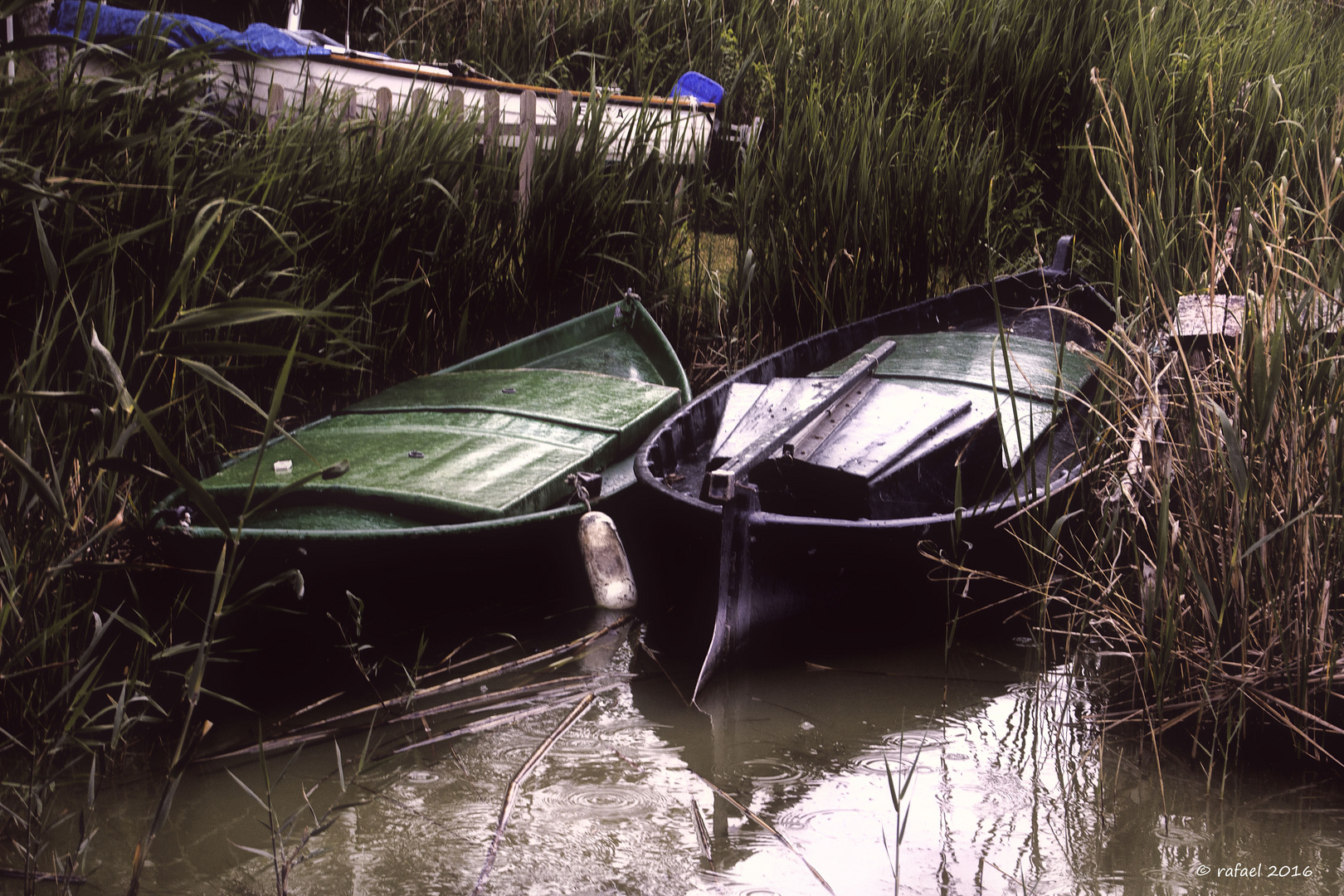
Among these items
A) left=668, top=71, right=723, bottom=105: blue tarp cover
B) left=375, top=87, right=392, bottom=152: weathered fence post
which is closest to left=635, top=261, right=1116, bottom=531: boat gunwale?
left=375, top=87, right=392, bottom=152: weathered fence post

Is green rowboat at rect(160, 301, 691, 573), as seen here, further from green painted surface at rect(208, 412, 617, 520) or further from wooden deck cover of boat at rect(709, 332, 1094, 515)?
wooden deck cover of boat at rect(709, 332, 1094, 515)

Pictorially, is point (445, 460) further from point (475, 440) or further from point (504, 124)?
point (504, 124)

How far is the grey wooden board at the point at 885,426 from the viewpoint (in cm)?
388

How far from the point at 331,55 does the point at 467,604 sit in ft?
18.3

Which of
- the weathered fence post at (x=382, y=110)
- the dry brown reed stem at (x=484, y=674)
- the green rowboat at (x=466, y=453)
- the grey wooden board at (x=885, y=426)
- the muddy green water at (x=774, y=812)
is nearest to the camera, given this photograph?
the muddy green water at (x=774, y=812)

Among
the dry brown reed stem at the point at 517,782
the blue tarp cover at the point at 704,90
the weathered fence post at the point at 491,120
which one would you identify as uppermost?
the blue tarp cover at the point at 704,90

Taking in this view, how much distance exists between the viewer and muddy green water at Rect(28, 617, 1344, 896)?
2438 millimetres

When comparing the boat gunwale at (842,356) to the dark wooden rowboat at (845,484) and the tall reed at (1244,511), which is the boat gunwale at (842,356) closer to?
the dark wooden rowboat at (845,484)

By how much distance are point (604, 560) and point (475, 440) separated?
839mm

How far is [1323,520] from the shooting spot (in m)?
2.82

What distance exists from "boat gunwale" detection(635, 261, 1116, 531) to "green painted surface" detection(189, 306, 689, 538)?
321 millimetres

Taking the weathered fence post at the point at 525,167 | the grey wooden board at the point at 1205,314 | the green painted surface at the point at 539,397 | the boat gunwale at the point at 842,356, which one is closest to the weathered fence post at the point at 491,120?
the weathered fence post at the point at 525,167

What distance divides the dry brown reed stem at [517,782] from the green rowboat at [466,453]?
29.5 inches

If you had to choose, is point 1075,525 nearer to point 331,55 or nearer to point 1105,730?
point 1105,730
